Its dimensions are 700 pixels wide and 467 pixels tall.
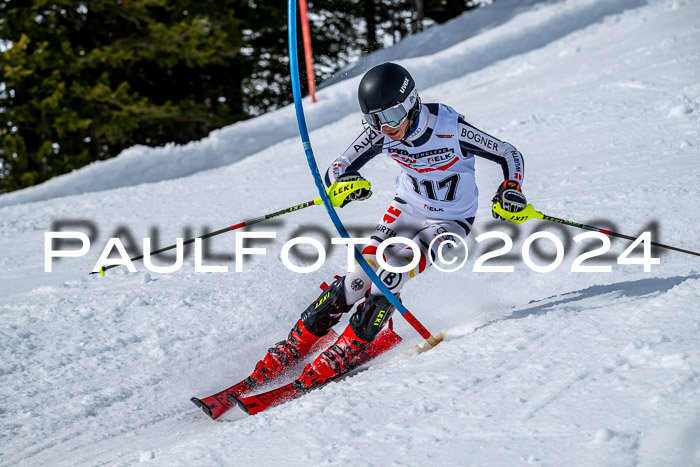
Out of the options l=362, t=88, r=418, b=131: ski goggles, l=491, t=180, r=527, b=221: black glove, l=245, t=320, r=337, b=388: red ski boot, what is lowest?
l=245, t=320, r=337, b=388: red ski boot

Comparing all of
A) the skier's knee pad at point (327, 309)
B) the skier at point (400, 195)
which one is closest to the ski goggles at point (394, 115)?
the skier at point (400, 195)

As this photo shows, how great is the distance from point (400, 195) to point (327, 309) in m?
0.90

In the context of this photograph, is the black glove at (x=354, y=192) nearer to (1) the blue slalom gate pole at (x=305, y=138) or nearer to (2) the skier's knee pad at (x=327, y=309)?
(1) the blue slalom gate pole at (x=305, y=138)

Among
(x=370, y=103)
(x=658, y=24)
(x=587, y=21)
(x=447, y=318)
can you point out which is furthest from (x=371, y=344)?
(x=587, y=21)

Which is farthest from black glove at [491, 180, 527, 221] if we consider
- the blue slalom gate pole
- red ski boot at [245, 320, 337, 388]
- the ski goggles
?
red ski boot at [245, 320, 337, 388]

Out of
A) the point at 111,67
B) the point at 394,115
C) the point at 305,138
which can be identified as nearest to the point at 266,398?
the point at 305,138

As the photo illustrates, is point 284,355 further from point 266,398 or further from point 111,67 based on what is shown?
point 111,67

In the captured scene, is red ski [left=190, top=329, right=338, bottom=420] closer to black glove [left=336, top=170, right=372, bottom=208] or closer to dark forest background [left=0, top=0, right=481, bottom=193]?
black glove [left=336, top=170, right=372, bottom=208]

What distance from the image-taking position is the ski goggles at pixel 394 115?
11.5 ft

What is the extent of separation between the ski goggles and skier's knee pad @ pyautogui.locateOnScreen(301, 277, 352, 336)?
102 cm

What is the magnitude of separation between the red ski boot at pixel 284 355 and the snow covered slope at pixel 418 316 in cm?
35

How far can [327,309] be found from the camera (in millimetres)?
→ 3920

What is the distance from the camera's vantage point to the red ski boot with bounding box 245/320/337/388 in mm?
3869

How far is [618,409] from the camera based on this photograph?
2312mm
